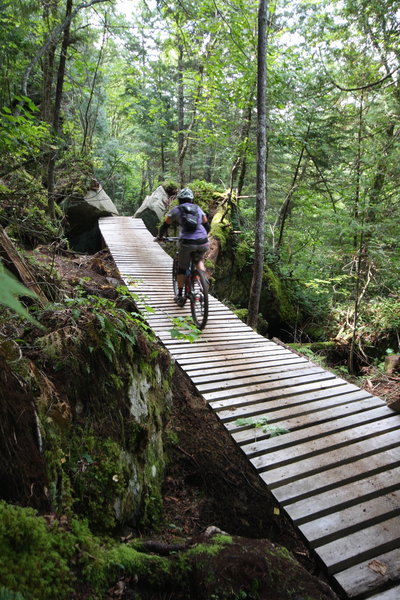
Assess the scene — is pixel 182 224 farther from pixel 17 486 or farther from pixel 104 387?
pixel 17 486

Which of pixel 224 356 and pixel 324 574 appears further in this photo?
pixel 224 356

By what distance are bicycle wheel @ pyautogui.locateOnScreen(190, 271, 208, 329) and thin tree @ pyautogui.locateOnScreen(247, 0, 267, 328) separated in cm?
208

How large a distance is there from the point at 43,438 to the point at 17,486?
31cm

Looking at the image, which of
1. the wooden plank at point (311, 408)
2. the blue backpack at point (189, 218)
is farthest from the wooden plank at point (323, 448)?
the blue backpack at point (189, 218)

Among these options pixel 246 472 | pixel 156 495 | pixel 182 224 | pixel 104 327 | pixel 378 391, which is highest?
pixel 182 224

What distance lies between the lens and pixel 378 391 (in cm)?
653

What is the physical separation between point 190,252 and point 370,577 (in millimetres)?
4659

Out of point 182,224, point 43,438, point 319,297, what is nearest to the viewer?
point 43,438

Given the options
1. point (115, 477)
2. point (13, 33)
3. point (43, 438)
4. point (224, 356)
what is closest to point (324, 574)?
point (115, 477)

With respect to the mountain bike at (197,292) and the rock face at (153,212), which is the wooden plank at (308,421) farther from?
the rock face at (153,212)

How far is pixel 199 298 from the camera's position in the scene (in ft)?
19.3

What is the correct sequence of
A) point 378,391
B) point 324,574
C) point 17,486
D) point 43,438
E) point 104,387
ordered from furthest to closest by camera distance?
point 378,391 < point 104,387 < point 324,574 < point 43,438 < point 17,486

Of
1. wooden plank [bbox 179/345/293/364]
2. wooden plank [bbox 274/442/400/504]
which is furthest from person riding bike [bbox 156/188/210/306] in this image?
wooden plank [bbox 274/442/400/504]

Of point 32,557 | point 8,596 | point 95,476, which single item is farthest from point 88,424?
point 8,596
